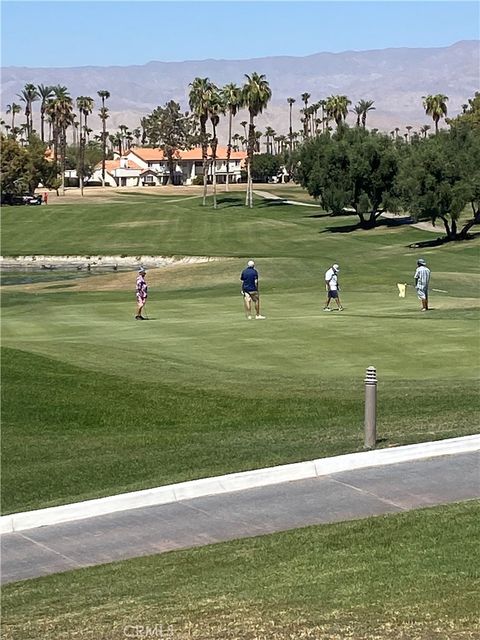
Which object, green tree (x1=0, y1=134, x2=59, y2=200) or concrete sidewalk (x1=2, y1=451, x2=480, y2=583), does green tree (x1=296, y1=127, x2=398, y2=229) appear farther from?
concrete sidewalk (x1=2, y1=451, x2=480, y2=583)

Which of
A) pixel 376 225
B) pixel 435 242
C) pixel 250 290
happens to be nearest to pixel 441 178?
pixel 435 242

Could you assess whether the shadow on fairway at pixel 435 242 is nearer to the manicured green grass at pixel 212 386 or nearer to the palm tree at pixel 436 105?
the manicured green grass at pixel 212 386

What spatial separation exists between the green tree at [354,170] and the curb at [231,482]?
7290cm

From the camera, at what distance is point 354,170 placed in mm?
86500

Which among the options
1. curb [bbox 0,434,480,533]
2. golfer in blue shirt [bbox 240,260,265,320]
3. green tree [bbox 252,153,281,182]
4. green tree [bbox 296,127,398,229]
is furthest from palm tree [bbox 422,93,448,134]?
curb [bbox 0,434,480,533]

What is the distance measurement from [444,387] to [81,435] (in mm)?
6005

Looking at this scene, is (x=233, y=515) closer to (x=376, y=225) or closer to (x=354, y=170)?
(x=354, y=170)

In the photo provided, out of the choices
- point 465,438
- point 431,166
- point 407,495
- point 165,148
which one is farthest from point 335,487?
point 165,148

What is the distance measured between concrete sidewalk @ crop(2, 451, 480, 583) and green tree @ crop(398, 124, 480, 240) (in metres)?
61.4

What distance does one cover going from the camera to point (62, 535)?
11375 mm

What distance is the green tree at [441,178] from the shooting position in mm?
Result: 72375

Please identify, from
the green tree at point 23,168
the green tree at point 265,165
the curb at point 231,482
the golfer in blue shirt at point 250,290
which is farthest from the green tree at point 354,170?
the green tree at point 265,165

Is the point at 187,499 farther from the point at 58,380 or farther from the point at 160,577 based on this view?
the point at 58,380

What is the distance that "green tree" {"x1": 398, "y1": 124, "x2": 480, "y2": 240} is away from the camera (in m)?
72.4
